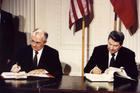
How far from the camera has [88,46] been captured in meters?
4.24

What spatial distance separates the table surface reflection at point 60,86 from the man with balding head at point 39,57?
31.4 inches

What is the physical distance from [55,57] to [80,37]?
3.47 ft

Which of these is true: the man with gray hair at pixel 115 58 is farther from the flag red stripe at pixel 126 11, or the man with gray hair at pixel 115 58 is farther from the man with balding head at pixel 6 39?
the man with balding head at pixel 6 39

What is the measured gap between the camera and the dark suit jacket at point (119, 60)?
3.12 m

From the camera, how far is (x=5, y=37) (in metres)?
4.01

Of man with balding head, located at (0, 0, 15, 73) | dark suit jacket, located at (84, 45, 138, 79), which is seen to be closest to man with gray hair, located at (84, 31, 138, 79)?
dark suit jacket, located at (84, 45, 138, 79)

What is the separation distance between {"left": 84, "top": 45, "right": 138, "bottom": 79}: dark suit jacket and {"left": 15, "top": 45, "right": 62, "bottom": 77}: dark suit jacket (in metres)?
0.43

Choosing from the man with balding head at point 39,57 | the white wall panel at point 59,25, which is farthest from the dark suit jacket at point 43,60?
the white wall panel at point 59,25

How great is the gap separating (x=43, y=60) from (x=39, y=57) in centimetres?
7

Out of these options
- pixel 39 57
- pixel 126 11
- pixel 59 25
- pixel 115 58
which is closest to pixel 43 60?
pixel 39 57

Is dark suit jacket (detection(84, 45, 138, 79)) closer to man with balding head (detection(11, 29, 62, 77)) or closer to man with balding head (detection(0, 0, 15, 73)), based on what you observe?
man with balding head (detection(11, 29, 62, 77))

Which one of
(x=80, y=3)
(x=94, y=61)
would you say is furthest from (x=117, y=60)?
(x=80, y=3)

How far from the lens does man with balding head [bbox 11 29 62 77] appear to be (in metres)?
3.04

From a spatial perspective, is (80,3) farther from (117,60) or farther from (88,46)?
(117,60)
